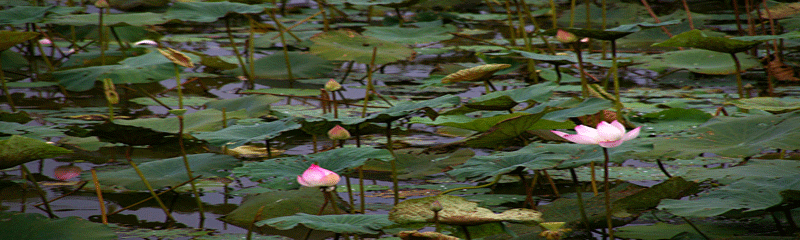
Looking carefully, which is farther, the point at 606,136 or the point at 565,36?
the point at 565,36

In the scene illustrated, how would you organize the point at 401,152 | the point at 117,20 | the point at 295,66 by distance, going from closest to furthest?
the point at 401,152, the point at 117,20, the point at 295,66

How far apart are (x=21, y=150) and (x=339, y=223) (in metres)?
0.52

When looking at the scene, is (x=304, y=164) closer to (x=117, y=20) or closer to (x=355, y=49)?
(x=355, y=49)

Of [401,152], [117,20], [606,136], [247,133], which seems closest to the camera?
[606,136]

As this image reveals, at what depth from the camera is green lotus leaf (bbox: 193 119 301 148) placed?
121 centimetres

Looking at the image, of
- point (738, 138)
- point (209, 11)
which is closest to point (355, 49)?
point (209, 11)

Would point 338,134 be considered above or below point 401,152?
above

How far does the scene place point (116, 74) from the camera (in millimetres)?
1889

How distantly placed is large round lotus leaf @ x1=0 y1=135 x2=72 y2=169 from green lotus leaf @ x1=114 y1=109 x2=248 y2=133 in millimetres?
467

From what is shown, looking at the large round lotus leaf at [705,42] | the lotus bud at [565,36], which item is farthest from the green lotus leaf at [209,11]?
the large round lotus leaf at [705,42]

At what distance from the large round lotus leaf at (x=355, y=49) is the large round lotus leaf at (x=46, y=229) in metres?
1.24

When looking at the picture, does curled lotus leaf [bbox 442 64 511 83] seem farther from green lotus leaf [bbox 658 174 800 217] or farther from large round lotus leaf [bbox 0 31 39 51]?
large round lotus leaf [bbox 0 31 39 51]

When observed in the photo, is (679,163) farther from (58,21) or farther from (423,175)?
(58,21)

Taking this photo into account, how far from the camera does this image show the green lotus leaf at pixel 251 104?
1.88 metres
